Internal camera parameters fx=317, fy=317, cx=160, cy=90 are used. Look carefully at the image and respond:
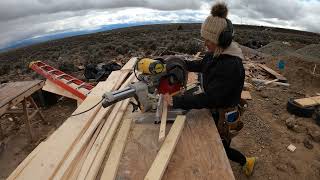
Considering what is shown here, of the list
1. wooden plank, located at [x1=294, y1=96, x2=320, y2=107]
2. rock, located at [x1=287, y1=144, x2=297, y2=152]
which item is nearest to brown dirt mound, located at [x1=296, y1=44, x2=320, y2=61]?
wooden plank, located at [x1=294, y1=96, x2=320, y2=107]

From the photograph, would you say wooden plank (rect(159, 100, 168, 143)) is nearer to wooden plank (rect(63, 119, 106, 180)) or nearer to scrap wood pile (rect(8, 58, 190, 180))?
scrap wood pile (rect(8, 58, 190, 180))

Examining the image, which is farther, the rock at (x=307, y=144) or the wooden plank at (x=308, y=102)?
the wooden plank at (x=308, y=102)

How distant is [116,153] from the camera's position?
301 cm

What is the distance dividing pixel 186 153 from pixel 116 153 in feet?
2.17

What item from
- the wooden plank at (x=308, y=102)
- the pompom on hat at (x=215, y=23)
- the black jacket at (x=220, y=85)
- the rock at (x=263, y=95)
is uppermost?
the pompom on hat at (x=215, y=23)

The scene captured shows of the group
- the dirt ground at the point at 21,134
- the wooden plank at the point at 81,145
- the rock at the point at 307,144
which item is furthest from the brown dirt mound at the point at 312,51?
the wooden plank at the point at 81,145

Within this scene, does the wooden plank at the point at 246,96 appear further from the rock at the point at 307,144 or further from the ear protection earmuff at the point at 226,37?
the ear protection earmuff at the point at 226,37

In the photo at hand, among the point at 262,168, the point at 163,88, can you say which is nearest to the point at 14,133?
the point at 163,88

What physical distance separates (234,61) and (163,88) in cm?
90

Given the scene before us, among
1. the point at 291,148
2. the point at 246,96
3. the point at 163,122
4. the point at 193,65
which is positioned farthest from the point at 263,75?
the point at 163,122

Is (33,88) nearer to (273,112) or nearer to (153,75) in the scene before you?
(153,75)

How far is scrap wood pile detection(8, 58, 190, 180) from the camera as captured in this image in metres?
2.80

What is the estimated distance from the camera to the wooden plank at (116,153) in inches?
106

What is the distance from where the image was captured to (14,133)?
7273 millimetres
